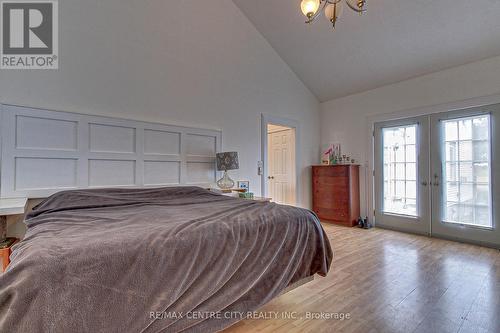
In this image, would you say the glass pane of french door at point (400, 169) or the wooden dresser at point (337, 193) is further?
the wooden dresser at point (337, 193)

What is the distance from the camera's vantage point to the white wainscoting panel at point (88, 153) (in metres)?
2.17

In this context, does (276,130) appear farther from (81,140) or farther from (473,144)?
(81,140)

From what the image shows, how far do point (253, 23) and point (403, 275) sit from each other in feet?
13.7

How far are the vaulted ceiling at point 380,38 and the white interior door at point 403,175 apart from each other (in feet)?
2.94

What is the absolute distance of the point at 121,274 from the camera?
3.25 ft

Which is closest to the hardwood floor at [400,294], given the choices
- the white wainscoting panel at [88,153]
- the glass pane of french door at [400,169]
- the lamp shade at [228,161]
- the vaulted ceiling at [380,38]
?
the glass pane of french door at [400,169]

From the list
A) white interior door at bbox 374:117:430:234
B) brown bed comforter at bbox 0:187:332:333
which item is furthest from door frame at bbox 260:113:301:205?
brown bed comforter at bbox 0:187:332:333

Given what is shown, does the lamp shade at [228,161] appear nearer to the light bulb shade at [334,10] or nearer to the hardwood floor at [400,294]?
the hardwood floor at [400,294]

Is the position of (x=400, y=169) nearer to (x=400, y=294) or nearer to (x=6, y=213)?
(x=400, y=294)

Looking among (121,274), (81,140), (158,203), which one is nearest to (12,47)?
(81,140)

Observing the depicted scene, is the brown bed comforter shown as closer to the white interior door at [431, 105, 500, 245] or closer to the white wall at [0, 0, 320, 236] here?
the white wall at [0, 0, 320, 236]

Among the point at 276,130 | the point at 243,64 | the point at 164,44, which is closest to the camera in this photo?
the point at 164,44

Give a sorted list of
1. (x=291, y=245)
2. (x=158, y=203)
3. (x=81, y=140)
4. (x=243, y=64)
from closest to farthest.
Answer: (x=291, y=245), (x=158, y=203), (x=81, y=140), (x=243, y=64)

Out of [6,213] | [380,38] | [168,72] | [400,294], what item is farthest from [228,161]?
[380,38]
